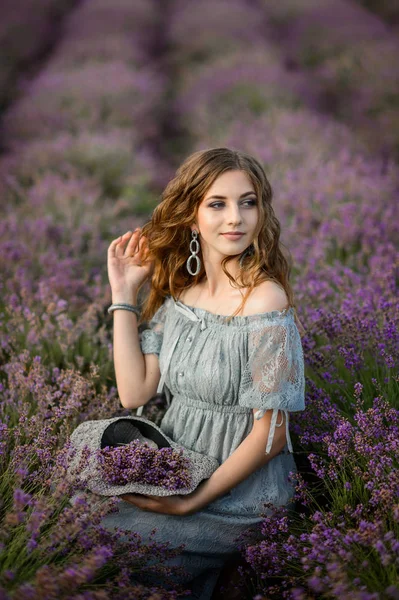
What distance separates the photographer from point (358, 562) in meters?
1.64

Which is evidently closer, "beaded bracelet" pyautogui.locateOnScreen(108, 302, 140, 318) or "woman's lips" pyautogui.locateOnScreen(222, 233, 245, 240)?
"woman's lips" pyautogui.locateOnScreen(222, 233, 245, 240)

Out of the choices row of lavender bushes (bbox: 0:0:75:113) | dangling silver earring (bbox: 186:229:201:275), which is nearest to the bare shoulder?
dangling silver earring (bbox: 186:229:201:275)

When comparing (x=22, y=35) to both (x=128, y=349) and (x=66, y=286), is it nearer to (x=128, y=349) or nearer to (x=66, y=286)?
(x=66, y=286)

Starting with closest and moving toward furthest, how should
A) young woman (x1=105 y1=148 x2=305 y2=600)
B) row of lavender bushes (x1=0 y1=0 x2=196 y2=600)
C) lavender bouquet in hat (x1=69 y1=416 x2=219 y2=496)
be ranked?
row of lavender bushes (x1=0 y1=0 x2=196 y2=600)
lavender bouquet in hat (x1=69 y1=416 x2=219 y2=496)
young woman (x1=105 y1=148 x2=305 y2=600)

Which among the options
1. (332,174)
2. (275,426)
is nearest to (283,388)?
(275,426)

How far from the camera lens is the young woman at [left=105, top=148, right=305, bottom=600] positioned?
198cm

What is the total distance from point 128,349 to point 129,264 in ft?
1.24

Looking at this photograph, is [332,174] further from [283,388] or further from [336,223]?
[283,388]

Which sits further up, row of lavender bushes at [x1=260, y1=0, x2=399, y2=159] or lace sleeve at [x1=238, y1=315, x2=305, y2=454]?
row of lavender bushes at [x1=260, y1=0, x2=399, y2=159]

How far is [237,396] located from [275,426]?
20 cm

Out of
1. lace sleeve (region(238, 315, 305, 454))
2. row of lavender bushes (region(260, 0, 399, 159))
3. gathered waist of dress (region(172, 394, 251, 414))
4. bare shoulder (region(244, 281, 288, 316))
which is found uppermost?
row of lavender bushes (region(260, 0, 399, 159))

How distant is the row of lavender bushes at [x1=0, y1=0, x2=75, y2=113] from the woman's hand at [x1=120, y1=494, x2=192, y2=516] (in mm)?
7991

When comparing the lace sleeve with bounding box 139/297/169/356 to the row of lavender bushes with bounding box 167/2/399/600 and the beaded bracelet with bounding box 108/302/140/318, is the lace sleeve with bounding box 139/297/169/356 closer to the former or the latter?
the beaded bracelet with bounding box 108/302/140/318

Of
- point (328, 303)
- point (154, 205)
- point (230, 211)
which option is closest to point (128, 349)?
point (230, 211)
